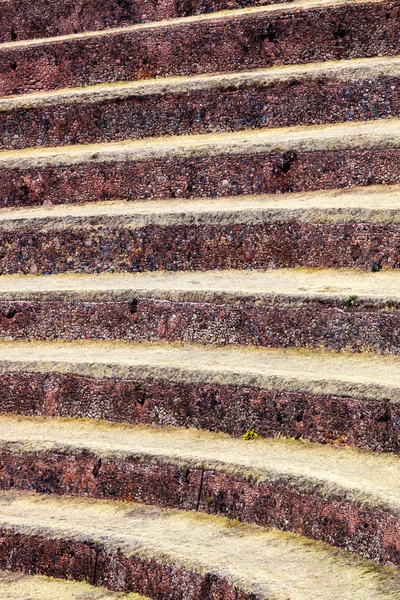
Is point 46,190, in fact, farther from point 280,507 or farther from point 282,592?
point 282,592

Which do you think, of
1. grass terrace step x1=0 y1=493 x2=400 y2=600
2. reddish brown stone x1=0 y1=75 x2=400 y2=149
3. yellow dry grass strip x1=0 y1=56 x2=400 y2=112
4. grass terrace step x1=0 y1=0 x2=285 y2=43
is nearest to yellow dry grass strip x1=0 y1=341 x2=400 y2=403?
grass terrace step x1=0 y1=493 x2=400 y2=600

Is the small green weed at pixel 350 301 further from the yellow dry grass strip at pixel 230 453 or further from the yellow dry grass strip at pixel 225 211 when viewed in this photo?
the yellow dry grass strip at pixel 230 453

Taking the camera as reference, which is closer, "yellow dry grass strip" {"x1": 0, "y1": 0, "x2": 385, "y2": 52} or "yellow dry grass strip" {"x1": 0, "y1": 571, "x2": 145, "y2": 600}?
"yellow dry grass strip" {"x1": 0, "y1": 571, "x2": 145, "y2": 600}

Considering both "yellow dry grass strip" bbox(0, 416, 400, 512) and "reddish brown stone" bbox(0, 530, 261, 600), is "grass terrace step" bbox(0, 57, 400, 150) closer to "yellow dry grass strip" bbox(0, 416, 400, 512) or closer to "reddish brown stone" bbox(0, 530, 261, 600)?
"yellow dry grass strip" bbox(0, 416, 400, 512)

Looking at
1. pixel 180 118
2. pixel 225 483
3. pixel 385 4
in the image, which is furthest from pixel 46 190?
pixel 225 483

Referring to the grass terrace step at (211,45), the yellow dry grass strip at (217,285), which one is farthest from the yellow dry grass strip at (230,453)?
the grass terrace step at (211,45)

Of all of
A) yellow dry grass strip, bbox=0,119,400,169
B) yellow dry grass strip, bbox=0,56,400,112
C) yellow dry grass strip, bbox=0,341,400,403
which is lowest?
yellow dry grass strip, bbox=0,341,400,403

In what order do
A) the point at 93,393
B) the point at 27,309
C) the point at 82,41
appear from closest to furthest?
1. the point at 93,393
2. the point at 27,309
3. the point at 82,41
